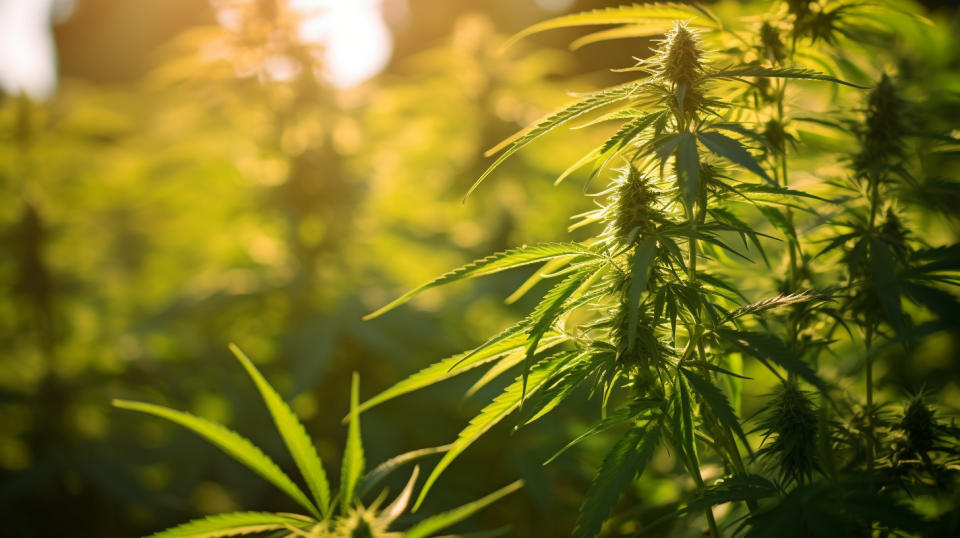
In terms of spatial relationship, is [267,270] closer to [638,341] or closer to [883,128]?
[638,341]

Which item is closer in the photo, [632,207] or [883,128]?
[632,207]

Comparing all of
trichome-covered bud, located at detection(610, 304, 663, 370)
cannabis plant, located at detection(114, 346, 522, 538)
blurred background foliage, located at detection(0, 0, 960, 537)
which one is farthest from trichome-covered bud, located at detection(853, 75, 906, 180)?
blurred background foliage, located at detection(0, 0, 960, 537)

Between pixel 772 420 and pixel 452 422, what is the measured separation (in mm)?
1537

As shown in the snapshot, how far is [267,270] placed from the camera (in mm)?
2469

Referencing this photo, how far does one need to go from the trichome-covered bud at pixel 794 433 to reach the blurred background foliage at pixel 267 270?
0.71 meters

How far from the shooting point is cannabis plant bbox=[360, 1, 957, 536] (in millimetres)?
657

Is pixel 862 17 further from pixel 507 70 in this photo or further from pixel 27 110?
pixel 27 110

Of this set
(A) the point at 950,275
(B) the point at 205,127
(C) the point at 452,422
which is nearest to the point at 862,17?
(A) the point at 950,275

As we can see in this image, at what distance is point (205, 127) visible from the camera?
120 inches

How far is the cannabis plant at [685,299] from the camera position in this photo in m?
0.66

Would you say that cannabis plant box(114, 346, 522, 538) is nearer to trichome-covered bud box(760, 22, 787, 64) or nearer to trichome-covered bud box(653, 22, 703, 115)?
trichome-covered bud box(653, 22, 703, 115)

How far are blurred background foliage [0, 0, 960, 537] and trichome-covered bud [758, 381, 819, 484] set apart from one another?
71cm

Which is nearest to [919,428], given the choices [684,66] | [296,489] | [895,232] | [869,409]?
[869,409]

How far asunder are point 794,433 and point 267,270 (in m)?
2.10
